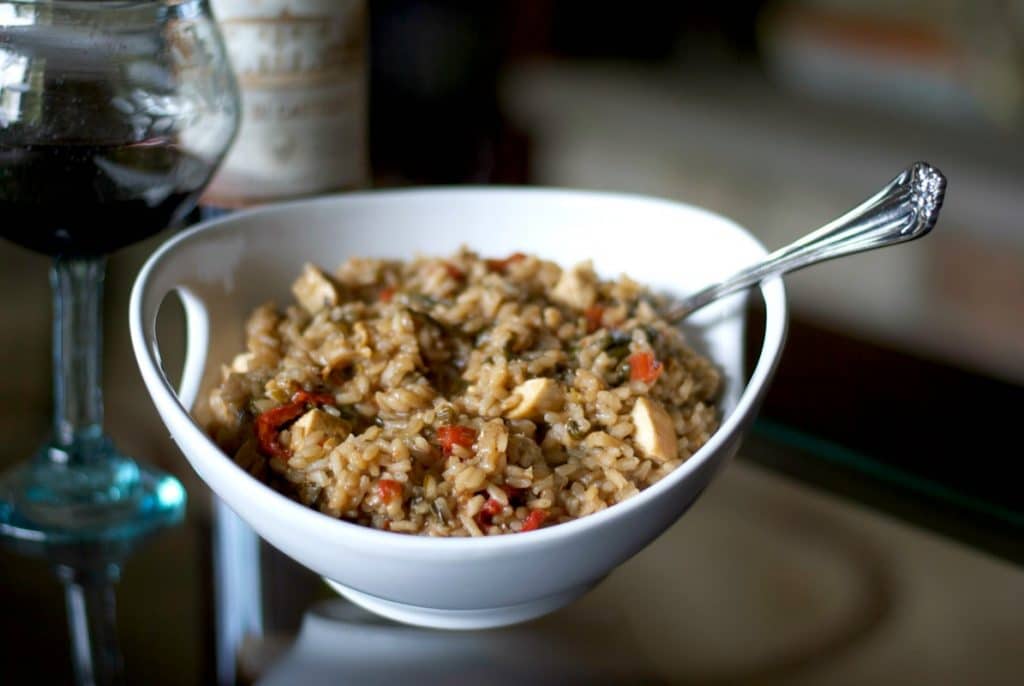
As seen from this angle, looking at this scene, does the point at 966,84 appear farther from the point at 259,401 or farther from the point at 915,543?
the point at 259,401

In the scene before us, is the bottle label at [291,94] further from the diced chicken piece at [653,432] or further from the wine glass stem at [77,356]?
the diced chicken piece at [653,432]

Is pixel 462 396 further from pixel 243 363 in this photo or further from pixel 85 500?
pixel 85 500

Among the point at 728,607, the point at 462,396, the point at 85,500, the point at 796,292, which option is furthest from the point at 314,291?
the point at 796,292

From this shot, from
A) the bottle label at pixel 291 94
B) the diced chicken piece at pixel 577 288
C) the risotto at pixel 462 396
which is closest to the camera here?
the risotto at pixel 462 396

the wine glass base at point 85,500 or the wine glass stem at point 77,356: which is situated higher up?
the wine glass stem at point 77,356

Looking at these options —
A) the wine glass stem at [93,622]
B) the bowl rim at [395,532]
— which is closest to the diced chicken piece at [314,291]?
the bowl rim at [395,532]

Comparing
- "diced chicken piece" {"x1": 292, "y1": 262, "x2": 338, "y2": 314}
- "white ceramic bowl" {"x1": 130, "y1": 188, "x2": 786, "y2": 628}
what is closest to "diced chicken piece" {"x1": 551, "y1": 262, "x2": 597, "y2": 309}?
Answer: "white ceramic bowl" {"x1": 130, "y1": 188, "x2": 786, "y2": 628}

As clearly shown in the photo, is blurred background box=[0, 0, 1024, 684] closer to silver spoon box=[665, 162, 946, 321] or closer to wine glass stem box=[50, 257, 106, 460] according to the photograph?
wine glass stem box=[50, 257, 106, 460]

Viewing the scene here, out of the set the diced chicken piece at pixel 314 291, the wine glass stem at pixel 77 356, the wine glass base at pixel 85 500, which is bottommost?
the wine glass base at pixel 85 500
